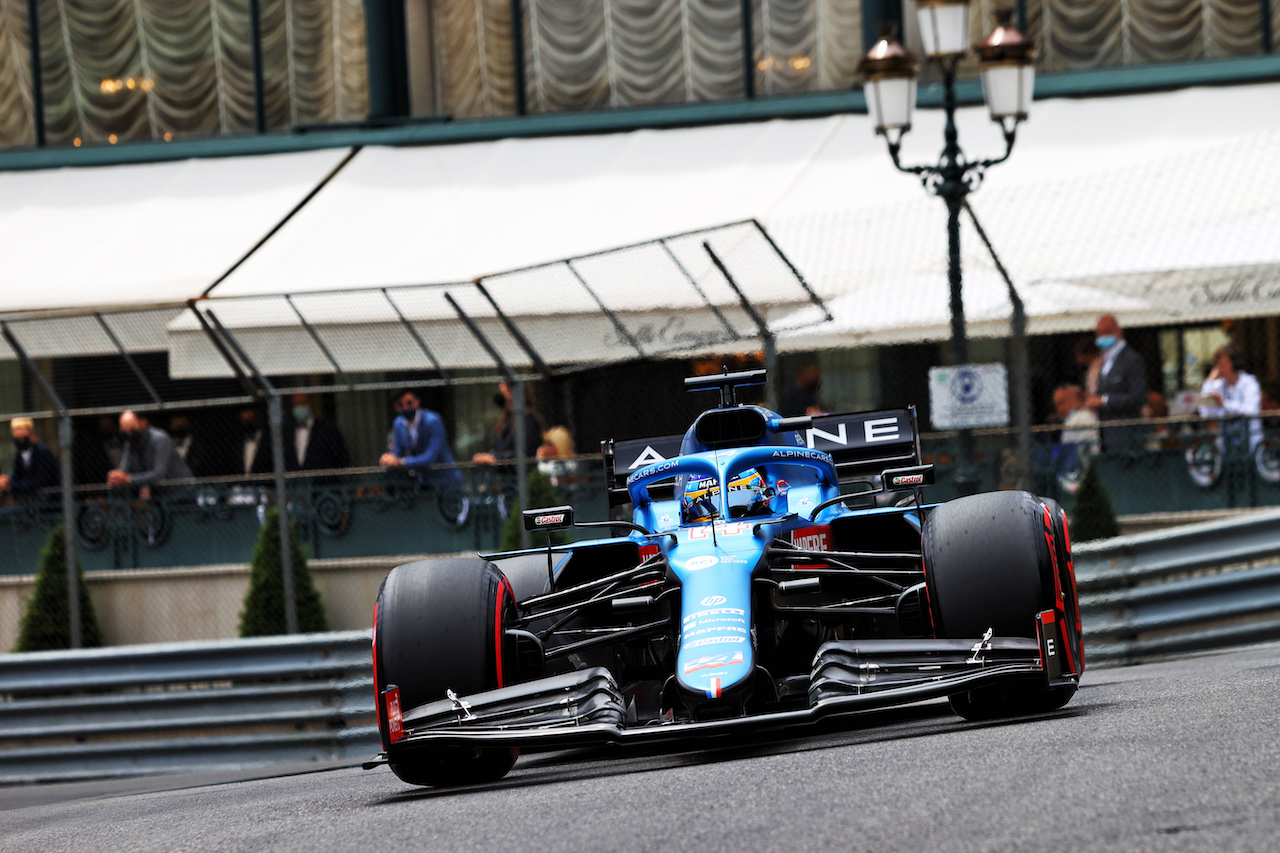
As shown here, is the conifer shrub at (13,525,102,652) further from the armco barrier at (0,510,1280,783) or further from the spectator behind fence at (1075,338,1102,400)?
the spectator behind fence at (1075,338,1102,400)

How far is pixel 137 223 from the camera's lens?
60.4ft

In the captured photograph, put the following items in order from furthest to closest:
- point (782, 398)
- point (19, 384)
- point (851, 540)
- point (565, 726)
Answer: point (19, 384) < point (782, 398) < point (851, 540) < point (565, 726)

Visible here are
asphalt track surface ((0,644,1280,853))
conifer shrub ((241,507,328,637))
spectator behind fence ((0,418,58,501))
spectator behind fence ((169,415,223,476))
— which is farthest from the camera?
spectator behind fence ((169,415,223,476))

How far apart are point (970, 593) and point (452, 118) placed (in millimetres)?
15235

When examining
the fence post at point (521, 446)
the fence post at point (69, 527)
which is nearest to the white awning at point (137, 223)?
the fence post at point (69, 527)

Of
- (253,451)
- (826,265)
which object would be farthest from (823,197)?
(253,451)

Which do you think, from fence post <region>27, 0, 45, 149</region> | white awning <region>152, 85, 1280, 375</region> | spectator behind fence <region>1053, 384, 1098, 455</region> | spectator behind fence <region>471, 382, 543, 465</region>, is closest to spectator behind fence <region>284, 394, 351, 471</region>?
white awning <region>152, 85, 1280, 375</region>

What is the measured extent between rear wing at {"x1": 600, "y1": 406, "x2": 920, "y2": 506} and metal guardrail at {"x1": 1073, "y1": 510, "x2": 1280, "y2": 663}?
190cm

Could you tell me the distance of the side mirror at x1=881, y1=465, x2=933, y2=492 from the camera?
6641 millimetres

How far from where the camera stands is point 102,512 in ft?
42.5

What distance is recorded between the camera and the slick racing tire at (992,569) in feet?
19.0

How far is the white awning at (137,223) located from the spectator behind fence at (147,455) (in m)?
2.00

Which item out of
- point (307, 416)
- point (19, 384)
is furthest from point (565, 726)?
point (19, 384)

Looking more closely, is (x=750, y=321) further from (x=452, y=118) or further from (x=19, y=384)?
(x=452, y=118)
